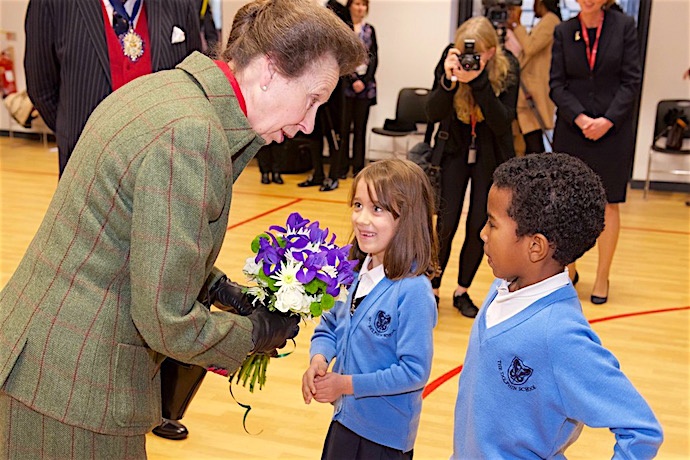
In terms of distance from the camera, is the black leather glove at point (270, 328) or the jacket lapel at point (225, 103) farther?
the black leather glove at point (270, 328)

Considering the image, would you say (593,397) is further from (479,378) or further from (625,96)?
(625,96)

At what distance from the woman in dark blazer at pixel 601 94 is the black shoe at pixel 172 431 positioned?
2968 mm

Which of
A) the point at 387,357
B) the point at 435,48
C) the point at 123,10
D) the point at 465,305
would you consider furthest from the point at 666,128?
the point at 387,357

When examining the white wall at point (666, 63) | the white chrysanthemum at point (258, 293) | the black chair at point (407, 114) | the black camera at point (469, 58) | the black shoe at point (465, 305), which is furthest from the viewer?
the black chair at point (407, 114)

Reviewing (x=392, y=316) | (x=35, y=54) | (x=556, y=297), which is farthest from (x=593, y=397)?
(x=35, y=54)

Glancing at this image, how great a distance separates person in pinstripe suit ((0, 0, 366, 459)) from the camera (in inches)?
58.4

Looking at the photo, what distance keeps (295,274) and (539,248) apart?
1.93 ft

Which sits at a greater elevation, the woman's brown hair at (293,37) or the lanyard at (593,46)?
the woman's brown hair at (293,37)

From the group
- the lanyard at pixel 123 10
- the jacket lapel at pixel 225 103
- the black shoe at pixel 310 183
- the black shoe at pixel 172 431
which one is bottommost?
the black shoe at pixel 310 183

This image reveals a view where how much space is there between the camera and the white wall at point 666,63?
8.91 m

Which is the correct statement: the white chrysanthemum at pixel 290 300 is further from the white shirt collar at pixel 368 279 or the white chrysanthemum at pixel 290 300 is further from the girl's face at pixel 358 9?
the girl's face at pixel 358 9

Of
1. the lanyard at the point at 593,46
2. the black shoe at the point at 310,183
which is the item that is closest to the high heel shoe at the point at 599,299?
the lanyard at the point at 593,46

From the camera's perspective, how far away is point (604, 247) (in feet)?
16.7

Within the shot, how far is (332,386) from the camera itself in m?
2.24
